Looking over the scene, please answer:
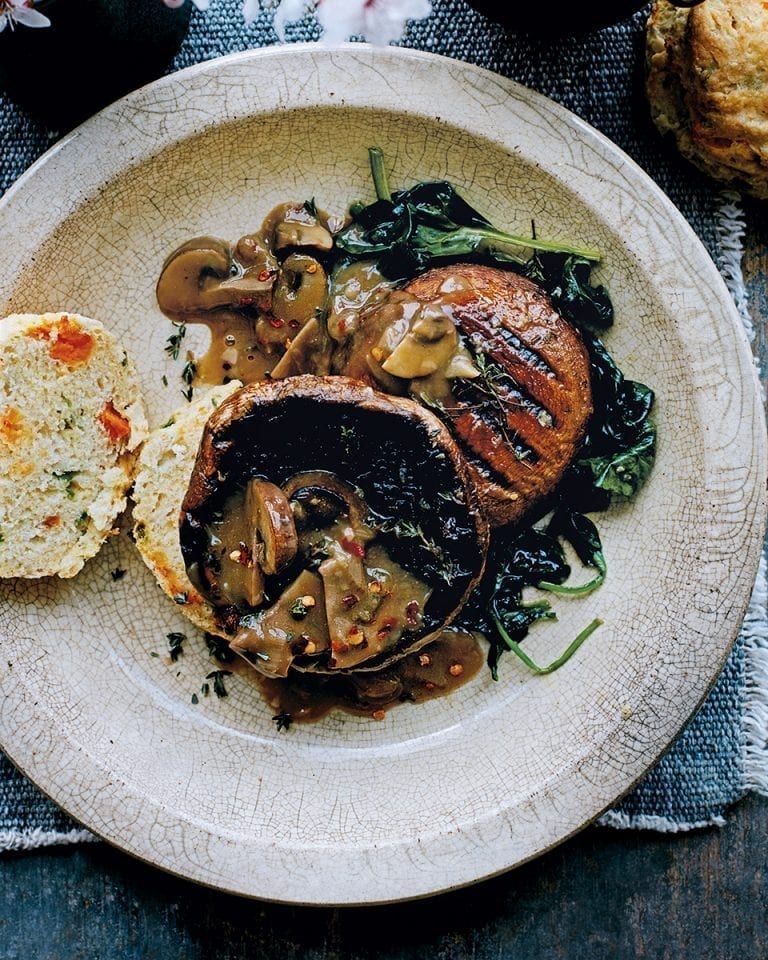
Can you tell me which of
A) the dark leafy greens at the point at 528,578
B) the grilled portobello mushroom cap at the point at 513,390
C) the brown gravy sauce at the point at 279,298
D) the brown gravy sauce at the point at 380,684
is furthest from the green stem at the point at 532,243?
the brown gravy sauce at the point at 380,684

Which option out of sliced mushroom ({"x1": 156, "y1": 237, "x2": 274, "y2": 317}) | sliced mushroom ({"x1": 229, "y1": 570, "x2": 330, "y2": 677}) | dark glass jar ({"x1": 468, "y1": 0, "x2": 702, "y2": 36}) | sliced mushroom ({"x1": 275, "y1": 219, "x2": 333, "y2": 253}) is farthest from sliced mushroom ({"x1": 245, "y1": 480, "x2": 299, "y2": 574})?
dark glass jar ({"x1": 468, "y1": 0, "x2": 702, "y2": 36})

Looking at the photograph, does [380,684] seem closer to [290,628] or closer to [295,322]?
[290,628]

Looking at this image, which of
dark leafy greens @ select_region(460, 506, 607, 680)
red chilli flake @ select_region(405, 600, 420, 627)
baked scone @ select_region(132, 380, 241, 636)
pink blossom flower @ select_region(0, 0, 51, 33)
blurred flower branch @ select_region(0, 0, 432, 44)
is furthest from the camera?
dark leafy greens @ select_region(460, 506, 607, 680)

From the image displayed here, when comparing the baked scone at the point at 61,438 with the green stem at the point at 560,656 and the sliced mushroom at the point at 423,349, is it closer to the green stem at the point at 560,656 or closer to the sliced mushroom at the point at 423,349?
the sliced mushroom at the point at 423,349

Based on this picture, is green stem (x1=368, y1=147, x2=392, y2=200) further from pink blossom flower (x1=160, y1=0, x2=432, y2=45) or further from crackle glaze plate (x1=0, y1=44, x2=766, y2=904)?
pink blossom flower (x1=160, y1=0, x2=432, y2=45)

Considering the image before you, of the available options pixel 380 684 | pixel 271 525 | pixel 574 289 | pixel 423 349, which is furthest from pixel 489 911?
pixel 574 289
